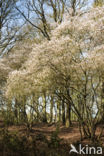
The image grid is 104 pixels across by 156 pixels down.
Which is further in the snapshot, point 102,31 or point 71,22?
point 71,22

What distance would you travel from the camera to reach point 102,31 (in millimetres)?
8656

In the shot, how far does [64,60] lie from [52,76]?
1.11 metres

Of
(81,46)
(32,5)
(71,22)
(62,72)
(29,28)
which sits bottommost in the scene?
(62,72)

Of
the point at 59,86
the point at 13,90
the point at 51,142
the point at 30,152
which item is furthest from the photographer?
the point at 13,90

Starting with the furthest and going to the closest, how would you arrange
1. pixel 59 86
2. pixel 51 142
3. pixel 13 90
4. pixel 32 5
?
pixel 32 5 < pixel 13 90 < pixel 59 86 < pixel 51 142

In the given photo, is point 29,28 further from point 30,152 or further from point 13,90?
point 30,152

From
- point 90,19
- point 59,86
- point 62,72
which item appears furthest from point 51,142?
point 90,19

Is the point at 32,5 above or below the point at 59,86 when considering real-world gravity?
above

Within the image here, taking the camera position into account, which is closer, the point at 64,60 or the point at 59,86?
the point at 64,60

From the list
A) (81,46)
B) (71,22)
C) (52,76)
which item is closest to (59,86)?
(52,76)

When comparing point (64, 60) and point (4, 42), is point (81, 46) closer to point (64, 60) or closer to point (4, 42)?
point (64, 60)

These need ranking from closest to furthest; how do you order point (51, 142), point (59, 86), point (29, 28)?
point (51, 142) < point (59, 86) < point (29, 28)

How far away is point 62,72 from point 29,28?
11651 mm

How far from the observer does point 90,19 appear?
31.0 ft
